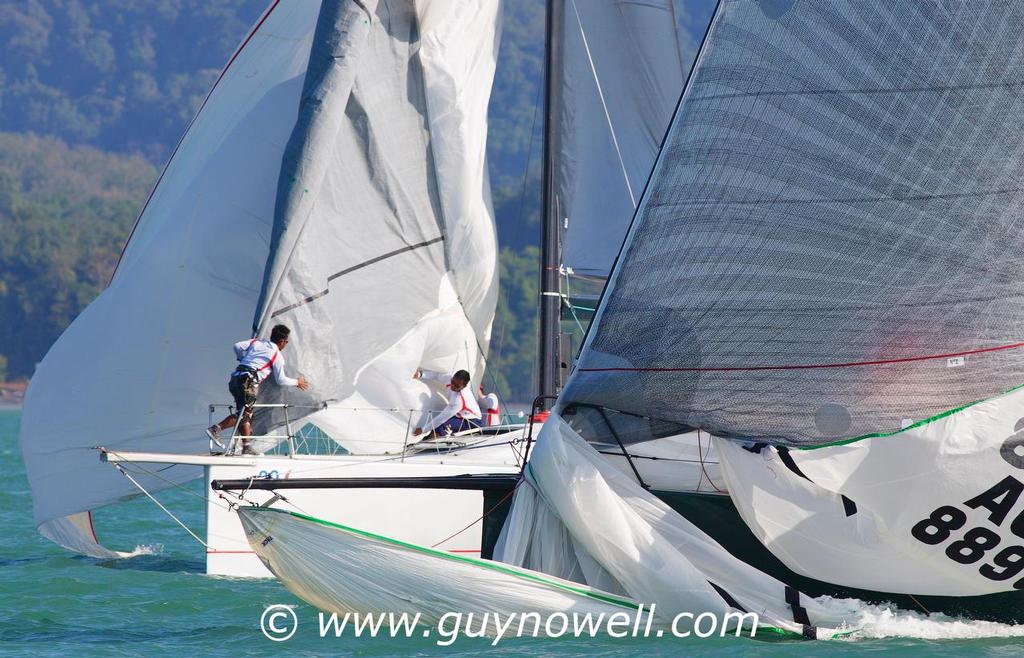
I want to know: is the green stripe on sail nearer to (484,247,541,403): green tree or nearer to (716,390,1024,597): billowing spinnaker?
(716,390,1024,597): billowing spinnaker

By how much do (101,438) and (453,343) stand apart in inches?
99.0

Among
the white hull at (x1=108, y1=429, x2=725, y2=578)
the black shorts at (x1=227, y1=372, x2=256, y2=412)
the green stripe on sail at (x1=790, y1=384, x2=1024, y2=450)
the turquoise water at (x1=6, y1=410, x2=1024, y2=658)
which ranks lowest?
the turquoise water at (x1=6, y1=410, x2=1024, y2=658)

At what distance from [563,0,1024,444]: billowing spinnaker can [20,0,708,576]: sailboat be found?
231cm

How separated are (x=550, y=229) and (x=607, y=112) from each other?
1051 millimetres

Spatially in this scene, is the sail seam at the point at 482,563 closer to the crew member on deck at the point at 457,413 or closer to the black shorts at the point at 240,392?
the black shorts at the point at 240,392

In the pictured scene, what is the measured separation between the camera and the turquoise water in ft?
21.6

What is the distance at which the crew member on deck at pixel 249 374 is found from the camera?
9.02 meters

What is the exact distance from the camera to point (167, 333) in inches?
394

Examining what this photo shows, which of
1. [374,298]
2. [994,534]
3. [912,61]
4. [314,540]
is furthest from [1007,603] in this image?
[374,298]

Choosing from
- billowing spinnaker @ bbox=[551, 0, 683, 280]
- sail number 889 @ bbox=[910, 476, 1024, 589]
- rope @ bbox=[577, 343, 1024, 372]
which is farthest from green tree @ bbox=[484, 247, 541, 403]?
sail number 889 @ bbox=[910, 476, 1024, 589]

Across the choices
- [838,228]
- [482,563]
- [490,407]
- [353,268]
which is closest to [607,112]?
[490,407]

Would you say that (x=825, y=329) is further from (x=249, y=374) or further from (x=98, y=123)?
(x=98, y=123)

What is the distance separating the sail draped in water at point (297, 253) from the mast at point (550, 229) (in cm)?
44

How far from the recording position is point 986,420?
21.4ft
